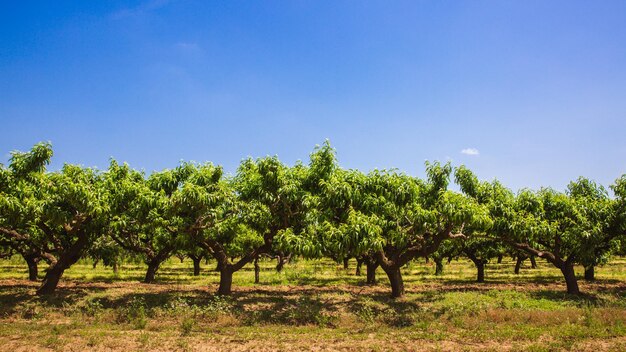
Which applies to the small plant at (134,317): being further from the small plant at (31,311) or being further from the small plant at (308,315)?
the small plant at (308,315)

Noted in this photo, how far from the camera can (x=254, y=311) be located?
20.6m

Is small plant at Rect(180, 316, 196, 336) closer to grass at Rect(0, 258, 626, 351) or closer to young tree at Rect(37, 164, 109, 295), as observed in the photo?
grass at Rect(0, 258, 626, 351)

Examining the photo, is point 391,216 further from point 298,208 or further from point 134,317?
point 134,317

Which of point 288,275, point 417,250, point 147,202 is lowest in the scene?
point 288,275

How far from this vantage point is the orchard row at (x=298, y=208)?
2012 centimetres

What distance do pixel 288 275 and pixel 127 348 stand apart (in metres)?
31.6

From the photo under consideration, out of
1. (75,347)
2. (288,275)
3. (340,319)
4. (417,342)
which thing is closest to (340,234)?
(340,319)

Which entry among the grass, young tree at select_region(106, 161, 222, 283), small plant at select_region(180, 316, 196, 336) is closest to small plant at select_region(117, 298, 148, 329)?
the grass

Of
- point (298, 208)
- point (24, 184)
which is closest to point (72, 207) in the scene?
point (24, 184)

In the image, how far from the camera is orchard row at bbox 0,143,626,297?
20.1m

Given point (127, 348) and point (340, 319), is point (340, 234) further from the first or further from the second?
point (127, 348)

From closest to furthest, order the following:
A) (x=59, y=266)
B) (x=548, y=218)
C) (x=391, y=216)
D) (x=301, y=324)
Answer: (x=301, y=324)
(x=391, y=216)
(x=59, y=266)
(x=548, y=218)

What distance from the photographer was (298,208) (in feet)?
76.1

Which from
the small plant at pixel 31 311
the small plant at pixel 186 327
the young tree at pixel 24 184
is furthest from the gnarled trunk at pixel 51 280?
the small plant at pixel 186 327
